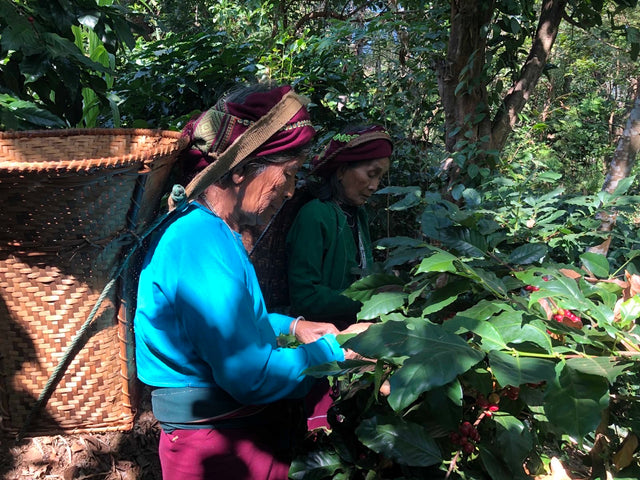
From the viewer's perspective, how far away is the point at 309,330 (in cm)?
182

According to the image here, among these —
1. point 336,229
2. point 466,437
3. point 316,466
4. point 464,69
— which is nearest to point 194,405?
point 316,466

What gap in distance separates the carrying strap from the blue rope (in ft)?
0.18

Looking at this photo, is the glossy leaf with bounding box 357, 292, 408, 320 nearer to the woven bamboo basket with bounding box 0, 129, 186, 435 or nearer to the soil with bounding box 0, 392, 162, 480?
the woven bamboo basket with bounding box 0, 129, 186, 435

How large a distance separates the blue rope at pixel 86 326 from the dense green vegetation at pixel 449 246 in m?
0.53

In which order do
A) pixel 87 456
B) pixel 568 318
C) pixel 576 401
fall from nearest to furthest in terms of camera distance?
1. pixel 576 401
2. pixel 568 318
3. pixel 87 456

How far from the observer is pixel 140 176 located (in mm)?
1281

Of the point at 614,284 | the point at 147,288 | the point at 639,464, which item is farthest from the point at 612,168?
the point at 147,288

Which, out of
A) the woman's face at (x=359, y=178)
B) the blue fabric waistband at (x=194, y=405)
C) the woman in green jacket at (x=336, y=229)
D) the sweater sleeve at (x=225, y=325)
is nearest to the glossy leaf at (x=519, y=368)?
the sweater sleeve at (x=225, y=325)

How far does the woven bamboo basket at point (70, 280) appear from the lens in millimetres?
1191

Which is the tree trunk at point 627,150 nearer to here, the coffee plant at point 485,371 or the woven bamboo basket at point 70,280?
the coffee plant at point 485,371

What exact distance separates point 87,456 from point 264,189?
217cm

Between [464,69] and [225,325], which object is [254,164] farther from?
[464,69]

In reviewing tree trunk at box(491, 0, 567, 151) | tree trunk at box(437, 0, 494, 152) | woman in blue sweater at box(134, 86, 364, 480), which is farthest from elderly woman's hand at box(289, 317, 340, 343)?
tree trunk at box(491, 0, 567, 151)

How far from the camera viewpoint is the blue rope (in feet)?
4.38
